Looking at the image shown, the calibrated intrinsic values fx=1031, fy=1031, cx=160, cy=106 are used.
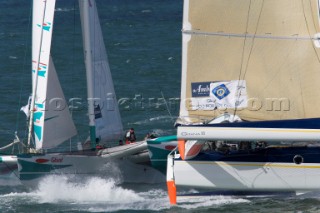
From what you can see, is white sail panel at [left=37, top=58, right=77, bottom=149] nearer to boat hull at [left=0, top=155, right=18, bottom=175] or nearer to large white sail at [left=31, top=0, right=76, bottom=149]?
large white sail at [left=31, top=0, right=76, bottom=149]

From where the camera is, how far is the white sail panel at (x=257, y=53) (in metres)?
33.5

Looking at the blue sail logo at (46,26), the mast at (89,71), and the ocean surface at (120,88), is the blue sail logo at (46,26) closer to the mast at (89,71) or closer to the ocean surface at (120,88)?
the mast at (89,71)

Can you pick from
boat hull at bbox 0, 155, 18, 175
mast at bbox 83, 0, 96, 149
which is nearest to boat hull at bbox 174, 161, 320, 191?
mast at bbox 83, 0, 96, 149

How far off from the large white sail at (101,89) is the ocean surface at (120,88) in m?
2.47

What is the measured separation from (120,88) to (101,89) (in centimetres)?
1244

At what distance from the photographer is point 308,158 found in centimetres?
3322

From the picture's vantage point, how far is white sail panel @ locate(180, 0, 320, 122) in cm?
3347

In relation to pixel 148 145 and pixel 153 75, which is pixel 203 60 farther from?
pixel 153 75

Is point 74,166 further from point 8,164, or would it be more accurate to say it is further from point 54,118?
point 8,164

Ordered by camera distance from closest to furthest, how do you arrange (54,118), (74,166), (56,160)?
(56,160)
(74,166)
(54,118)

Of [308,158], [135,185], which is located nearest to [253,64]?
[308,158]

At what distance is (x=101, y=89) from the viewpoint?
128 ft

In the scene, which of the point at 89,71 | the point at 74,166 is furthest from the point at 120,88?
the point at 74,166

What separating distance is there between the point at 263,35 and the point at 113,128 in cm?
820
